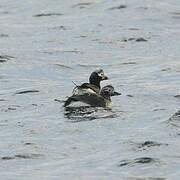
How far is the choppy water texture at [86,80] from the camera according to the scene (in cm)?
1947

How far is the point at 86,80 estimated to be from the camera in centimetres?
3111

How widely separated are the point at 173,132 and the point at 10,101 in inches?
236

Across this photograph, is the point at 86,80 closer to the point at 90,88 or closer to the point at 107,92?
the point at 107,92

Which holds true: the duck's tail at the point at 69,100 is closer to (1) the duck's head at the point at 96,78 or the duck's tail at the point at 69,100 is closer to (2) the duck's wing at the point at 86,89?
(2) the duck's wing at the point at 86,89

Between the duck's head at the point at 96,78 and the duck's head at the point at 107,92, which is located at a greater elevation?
the duck's head at the point at 96,78

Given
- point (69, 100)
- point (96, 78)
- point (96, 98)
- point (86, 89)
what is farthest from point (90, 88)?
point (96, 78)

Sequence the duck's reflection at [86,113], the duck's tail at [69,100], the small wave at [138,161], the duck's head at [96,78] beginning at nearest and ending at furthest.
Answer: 1. the small wave at [138,161]
2. the duck's reflection at [86,113]
3. the duck's tail at [69,100]
4. the duck's head at [96,78]

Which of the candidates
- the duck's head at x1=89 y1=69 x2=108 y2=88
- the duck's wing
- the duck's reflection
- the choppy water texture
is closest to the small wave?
the choppy water texture

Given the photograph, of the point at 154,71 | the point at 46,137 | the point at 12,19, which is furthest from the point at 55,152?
the point at 12,19

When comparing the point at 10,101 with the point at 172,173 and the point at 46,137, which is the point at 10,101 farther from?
the point at 172,173

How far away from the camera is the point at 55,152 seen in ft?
66.4

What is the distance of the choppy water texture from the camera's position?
1947 cm

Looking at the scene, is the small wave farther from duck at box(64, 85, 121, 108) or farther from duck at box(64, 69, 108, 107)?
duck at box(64, 69, 108, 107)

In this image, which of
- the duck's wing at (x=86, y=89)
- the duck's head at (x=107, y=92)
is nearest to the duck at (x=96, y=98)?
the duck's head at (x=107, y=92)
